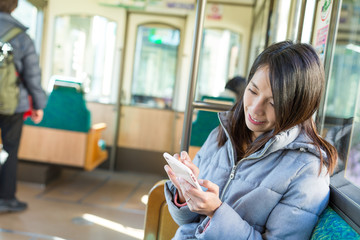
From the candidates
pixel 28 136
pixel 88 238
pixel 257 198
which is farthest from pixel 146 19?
pixel 257 198

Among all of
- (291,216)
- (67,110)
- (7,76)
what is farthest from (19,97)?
(291,216)

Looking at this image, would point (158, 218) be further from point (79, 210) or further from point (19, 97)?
point (79, 210)

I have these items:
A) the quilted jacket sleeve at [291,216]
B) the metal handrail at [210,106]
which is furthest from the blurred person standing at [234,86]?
the quilted jacket sleeve at [291,216]

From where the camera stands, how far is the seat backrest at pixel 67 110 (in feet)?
14.2

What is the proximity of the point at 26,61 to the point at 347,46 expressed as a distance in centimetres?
272

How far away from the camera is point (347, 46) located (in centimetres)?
146

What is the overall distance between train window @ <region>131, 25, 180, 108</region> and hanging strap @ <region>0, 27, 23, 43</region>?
2.80m

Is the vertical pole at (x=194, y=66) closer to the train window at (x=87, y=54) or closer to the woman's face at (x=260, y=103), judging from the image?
the woman's face at (x=260, y=103)

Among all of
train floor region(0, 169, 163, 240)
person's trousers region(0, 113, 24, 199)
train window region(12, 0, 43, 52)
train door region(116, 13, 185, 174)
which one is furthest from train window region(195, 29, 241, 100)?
person's trousers region(0, 113, 24, 199)

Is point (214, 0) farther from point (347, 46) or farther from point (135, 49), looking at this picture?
point (347, 46)

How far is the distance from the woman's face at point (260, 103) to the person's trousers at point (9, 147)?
2691 mm

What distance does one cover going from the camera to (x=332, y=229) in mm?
1024

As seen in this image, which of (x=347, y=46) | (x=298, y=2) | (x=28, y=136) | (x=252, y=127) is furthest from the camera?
(x=28, y=136)

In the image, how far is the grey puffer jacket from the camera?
1.08 m
